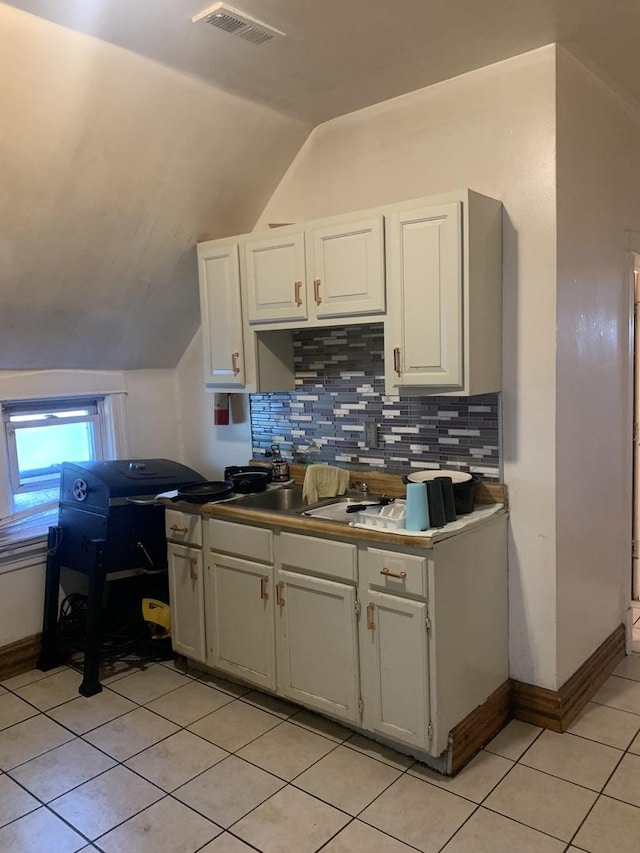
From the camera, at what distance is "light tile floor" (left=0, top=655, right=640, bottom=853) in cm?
205

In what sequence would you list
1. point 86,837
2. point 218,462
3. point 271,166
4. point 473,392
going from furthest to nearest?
point 218,462 → point 271,166 → point 473,392 → point 86,837

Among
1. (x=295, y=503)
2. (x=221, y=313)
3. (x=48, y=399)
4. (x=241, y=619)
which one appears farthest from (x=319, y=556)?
(x=48, y=399)

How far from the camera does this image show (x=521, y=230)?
2568 mm

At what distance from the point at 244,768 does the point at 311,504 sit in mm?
1079

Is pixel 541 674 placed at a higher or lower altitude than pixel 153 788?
higher

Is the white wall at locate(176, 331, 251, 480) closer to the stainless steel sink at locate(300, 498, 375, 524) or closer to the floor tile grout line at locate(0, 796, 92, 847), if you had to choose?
the stainless steel sink at locate(300, 498, 375, 524)

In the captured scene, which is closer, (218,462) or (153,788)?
(153,788)

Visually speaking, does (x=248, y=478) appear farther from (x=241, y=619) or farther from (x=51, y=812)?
(x=51, y=812)

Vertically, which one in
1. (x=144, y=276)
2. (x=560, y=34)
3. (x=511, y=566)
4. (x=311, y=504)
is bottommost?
(x=511, y=566)

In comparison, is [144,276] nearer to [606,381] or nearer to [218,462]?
[218,462]

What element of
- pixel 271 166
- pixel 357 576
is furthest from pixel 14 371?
pixel 357 576

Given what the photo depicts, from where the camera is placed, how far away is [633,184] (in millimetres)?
3117

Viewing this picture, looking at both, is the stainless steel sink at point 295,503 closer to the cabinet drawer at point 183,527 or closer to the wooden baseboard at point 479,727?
the cabinet drawer at point 183,527

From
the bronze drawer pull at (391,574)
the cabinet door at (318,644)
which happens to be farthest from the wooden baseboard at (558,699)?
the bronze drawer pull at (391,574)
